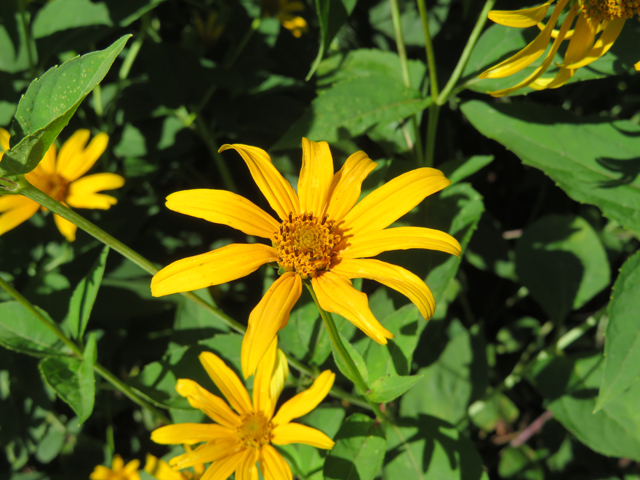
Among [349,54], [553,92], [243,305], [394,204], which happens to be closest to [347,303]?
[394,204]

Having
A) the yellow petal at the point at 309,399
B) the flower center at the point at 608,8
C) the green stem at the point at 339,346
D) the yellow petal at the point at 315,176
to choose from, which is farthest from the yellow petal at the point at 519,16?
the yellow petal at the point at 309,399

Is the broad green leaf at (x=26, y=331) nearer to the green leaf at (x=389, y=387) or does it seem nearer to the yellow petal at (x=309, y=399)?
the yellow petal at (x=309, y=399)

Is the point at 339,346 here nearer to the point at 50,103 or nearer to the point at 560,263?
the point at 50,103

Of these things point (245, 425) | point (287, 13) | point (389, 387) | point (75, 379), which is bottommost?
point (245, 425)

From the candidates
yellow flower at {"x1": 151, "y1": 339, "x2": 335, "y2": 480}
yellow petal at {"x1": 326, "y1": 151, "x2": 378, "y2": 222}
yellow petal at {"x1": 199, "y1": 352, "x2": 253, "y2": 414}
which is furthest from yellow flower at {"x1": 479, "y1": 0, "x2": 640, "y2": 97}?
yellow petal at {"x1": 199, "y1": 352, "x2": 253, "y2": 414}

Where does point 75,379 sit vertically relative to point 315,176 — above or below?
below

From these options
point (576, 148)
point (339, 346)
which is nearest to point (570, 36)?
point (576, 148)

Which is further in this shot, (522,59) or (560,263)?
(560,263)

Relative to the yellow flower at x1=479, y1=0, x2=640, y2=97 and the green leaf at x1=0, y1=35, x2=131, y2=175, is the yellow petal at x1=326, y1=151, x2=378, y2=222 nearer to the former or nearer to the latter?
the yellow flower at x1=479, y1=0, x2=640, y2=97
